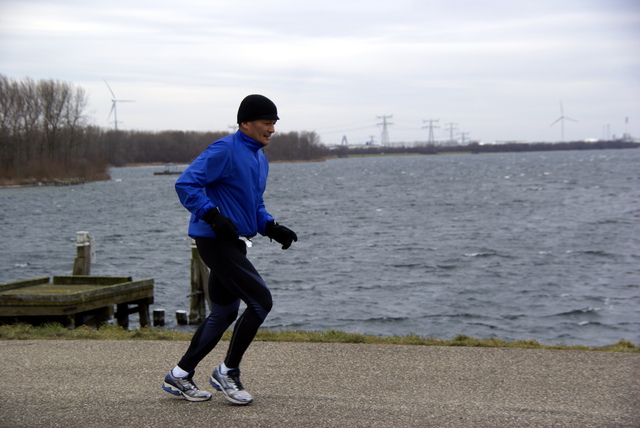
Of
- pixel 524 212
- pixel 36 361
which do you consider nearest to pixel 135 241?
pixel 524 212

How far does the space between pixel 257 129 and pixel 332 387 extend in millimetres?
1869

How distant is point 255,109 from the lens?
16.8 ft

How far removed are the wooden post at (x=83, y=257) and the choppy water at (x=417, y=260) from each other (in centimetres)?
259

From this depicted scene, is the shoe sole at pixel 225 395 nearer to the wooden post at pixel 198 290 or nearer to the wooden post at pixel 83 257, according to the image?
the wooden post at pixel 83 257

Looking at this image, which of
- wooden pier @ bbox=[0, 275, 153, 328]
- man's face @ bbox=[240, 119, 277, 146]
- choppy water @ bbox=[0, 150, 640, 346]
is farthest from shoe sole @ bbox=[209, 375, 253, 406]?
choppy water @ bbox=[0, 150, 640, 346]

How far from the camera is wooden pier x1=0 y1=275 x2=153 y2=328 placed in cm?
1023

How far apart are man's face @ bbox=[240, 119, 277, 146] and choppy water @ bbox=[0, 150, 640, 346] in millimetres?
11450

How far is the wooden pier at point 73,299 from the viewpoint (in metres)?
10.2

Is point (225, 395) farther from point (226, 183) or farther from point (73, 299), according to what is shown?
point (73, 299)

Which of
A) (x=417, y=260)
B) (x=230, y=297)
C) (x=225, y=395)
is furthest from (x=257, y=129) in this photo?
(x=417, y=260)

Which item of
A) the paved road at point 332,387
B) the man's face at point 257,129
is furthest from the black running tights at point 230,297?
the man's face at point 257,129

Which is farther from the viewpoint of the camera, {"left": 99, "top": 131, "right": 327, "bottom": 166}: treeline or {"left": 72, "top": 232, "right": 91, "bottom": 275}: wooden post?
{"left": 99, "top": 131, "right": 327, "bottom": 166}: treeline

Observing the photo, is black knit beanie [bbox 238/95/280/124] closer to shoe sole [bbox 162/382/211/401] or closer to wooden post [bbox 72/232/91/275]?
shoe sole [bbox 162/382/211/401]

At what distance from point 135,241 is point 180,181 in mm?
32477
